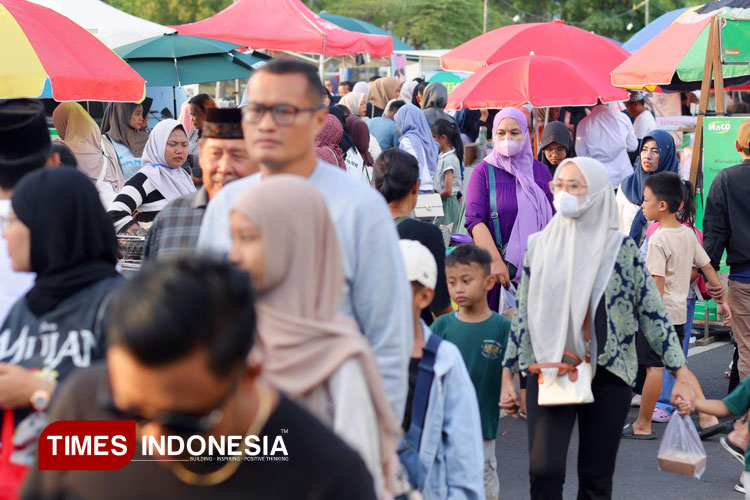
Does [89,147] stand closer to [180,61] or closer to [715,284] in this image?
[180,61]

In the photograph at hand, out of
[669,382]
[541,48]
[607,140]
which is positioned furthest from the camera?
[541,48]

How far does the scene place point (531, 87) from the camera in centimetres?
1036

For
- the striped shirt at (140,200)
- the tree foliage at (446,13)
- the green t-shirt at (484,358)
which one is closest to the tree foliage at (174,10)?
the tree foliage at (446,13)

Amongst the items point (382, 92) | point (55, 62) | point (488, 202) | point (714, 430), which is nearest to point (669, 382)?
point (714, 430)

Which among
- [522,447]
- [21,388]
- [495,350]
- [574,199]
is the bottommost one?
[522,447]

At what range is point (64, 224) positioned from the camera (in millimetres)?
2844

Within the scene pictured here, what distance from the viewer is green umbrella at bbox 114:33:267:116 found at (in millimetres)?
11164

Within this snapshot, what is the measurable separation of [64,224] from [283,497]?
1.32 metres

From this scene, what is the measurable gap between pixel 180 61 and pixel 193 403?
33.7 ft

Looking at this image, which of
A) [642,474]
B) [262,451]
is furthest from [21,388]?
[642,474]

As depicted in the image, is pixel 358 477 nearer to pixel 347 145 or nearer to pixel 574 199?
pixel 574 199

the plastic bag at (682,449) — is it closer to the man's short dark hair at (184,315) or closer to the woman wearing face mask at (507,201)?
the woman wearing face mask at (507,201)

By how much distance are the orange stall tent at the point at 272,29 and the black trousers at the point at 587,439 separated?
35.7 feet

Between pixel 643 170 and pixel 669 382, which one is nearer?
pixel 669 382
